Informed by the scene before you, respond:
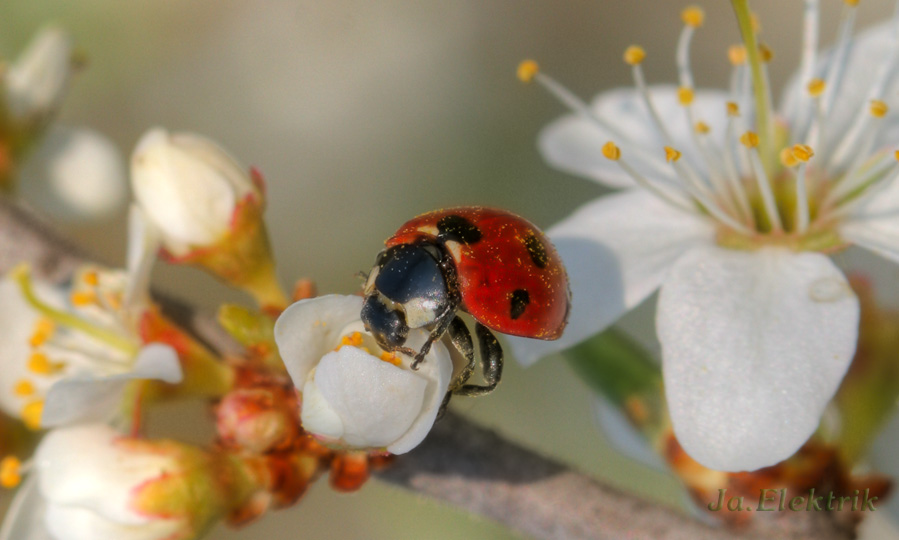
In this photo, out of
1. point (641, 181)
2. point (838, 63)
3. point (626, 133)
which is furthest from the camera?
point (626, 133)

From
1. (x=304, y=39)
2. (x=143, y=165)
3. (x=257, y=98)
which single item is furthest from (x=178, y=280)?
(x=143, y=165)

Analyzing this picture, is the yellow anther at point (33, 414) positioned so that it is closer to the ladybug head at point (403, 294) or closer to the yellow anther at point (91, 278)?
the yellow anther at point (91, 278)

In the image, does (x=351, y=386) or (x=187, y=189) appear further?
(x=187, y=189)

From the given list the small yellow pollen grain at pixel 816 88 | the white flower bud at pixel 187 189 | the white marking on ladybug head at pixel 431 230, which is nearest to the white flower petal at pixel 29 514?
the white flower bud at pixel 187 189

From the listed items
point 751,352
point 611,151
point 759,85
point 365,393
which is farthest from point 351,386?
point 759,85

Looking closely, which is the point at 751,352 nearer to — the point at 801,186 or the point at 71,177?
the point at 801,186
